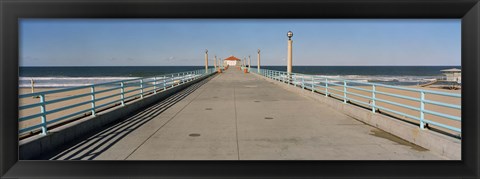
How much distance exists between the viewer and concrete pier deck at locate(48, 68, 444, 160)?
542 centimetres

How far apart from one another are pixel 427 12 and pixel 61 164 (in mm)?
4605

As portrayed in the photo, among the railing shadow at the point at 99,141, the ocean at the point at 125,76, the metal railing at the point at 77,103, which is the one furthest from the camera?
the ocean at the point at 125,76

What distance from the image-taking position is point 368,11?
340 cm

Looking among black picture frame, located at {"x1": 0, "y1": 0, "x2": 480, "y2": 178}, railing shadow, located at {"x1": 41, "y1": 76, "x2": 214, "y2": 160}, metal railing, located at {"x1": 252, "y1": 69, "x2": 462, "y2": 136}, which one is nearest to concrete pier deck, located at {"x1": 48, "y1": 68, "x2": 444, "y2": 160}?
railing shadow, located at {"x1": 41, "y1": 76, "x2": 214, "y2": 160}

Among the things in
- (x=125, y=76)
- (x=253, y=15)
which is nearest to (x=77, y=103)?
(x=253, y=15)

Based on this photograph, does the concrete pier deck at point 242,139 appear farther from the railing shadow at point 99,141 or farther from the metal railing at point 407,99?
the metal railing at point 407,99

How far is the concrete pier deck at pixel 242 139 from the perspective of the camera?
5.42 meters

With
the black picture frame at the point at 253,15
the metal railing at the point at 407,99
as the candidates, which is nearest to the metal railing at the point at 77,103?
the black picture frame at the point at 253,15

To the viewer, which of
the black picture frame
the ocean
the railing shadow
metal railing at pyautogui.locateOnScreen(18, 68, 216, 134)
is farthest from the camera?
the ocean

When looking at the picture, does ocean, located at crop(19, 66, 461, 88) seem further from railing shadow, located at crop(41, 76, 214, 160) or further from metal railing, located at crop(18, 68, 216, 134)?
railing shadow, located at crop(41, 76, 214, 160)

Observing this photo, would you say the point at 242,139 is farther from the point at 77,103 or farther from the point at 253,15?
the point at 77,103

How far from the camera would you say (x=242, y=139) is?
6.59 metres

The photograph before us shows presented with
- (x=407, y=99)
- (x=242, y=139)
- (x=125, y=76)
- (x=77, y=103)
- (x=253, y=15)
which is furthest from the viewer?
(x=125, y=76)
